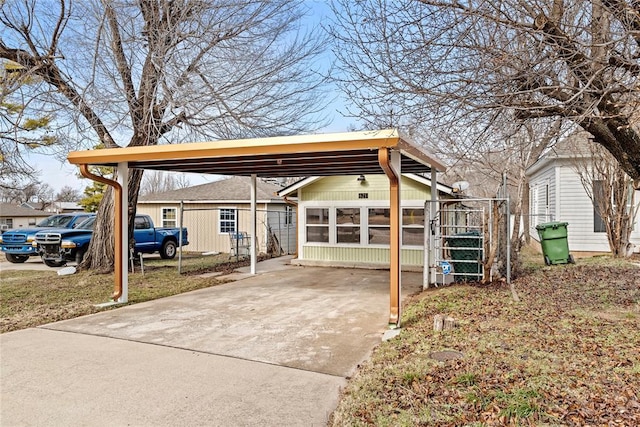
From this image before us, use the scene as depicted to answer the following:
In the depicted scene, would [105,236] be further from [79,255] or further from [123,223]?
[123,223]

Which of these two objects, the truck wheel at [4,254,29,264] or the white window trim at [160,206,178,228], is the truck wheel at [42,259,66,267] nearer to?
the truck wheel at [4,254,29,264]

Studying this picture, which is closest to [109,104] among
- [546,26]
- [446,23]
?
[446,23]

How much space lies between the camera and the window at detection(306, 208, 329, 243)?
1382cm

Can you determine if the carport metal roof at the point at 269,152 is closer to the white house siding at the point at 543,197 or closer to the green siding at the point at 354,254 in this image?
the green siding at the point at 354,254

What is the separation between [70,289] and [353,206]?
7.78 metres

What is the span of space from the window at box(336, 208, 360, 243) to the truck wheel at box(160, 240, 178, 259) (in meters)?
6.70

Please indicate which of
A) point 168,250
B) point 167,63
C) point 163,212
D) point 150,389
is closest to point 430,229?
point 150,389

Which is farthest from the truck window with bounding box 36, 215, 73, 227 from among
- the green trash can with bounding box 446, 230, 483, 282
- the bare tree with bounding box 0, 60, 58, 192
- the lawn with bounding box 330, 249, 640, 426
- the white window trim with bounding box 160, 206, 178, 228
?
the lawn with bounding box 330, 249, 640, 426

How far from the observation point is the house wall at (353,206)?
498 inches

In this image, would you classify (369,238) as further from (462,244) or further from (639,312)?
(639,312)

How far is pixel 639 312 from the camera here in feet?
19.8

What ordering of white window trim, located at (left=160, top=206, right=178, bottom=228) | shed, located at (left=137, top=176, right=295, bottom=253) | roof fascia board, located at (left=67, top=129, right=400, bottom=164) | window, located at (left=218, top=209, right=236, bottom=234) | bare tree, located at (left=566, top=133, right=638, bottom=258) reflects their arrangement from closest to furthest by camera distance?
roof fascia board, located at (left=67, top=129, right=400, bottom=164) → bare tree, located at (left=566, top=133, right=638, bottom=258) → shed, located at (left=137, top=176, right=295, bottom=253) → window, located at (left=218, top=209, right=236, bottom=234) → white window trim, located at (left=160, top=206, right=178, bottom=228)

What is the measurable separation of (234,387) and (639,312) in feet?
18.2

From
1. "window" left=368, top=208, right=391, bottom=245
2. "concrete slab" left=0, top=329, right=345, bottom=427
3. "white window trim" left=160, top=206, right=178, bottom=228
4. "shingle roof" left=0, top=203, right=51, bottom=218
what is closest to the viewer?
"concrete slab" left=0, top=329, right=345, bottom=427
